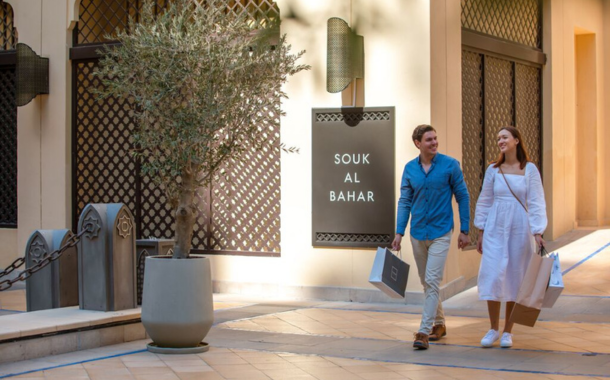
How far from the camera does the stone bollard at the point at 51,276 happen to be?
332 inches

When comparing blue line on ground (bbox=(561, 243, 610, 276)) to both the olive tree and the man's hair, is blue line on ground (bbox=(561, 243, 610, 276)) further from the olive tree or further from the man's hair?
the olive tree

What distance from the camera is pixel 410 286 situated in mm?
10141

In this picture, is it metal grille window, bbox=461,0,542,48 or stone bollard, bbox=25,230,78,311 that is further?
metal grille window, bbox=461,0,542,48

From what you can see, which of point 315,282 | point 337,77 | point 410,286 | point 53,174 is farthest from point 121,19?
point 410,286

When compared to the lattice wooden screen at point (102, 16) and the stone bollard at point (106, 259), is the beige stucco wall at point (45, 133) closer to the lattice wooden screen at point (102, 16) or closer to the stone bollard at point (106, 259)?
the lattice wooden screen at point (102, 16)

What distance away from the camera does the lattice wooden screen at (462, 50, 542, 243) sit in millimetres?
11250

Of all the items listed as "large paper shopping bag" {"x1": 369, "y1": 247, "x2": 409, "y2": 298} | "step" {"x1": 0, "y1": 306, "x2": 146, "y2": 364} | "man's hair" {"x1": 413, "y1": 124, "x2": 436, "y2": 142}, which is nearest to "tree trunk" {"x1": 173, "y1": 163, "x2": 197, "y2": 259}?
"step" {"x1": 0, "y1": 306, "x2": 146, "y2": 364}

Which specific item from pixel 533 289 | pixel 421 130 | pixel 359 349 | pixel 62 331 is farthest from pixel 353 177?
pixel 62 331

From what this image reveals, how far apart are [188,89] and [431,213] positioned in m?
2.21

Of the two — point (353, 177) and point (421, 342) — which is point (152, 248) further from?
point (421, 342)

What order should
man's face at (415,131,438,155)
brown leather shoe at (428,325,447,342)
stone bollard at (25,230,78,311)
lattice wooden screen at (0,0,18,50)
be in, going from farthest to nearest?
lattice wooden screen at (0,0,18,50)
stone bollard at (25,230,78,311)
brown leather shoe at (428,325,447,342)
man's face at (415,131,438,155)

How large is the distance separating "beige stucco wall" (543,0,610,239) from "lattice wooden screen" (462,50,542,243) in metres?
0.23

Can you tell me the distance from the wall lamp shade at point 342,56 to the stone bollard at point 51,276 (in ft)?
11.7

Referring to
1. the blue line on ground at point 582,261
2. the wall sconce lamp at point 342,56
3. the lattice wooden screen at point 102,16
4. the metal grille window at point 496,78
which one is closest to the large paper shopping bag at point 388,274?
the wall sconce lamp at point 342,56
